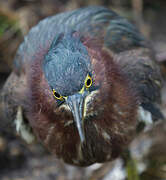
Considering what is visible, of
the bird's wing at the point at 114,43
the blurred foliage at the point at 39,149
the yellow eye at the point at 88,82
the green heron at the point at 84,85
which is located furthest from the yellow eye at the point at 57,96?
the blurred foliage at the point at 39,149

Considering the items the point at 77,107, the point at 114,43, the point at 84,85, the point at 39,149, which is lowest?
the point at 39,149

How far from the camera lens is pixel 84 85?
6.97 ft

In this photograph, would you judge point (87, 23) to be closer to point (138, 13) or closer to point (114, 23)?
point (114, 23)

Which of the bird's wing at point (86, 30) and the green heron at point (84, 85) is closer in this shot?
the green heron at point (84, 85)

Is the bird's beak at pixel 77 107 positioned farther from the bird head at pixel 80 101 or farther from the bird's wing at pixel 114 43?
the bird's wing at pixel 114 43

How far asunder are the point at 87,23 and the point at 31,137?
4.42 ft

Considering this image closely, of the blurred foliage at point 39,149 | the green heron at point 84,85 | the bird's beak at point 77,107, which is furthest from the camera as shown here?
the blurred foliage at point 39,149

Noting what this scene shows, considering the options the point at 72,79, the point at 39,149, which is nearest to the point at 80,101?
the point at 72,79

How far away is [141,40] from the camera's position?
341 cm

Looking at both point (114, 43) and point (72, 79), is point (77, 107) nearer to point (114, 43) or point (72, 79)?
point (72, 79)

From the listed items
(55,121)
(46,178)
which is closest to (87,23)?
(55,121)

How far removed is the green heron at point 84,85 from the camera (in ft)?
7.16

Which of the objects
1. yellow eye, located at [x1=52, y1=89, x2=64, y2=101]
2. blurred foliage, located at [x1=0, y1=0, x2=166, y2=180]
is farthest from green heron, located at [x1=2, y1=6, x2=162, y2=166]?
blurred foliage, located at [x1=0, y1=0, x2=166, y2=180]

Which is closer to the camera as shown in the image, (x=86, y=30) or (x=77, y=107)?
(x=77, y=107)
